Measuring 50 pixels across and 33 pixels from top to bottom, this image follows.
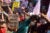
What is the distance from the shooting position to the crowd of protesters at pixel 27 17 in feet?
3.63

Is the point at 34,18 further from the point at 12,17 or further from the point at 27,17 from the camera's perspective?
the point at 12,17

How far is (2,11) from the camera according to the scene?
1.14 metres

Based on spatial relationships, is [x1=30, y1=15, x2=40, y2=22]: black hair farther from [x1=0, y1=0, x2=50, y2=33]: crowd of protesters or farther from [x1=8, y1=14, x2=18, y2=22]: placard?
[x1=8, y1=14, x2=18, y2=22]: placard

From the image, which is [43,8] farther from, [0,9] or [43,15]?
[0,9]

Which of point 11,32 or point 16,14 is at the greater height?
point 16,14

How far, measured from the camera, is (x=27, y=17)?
1119mm

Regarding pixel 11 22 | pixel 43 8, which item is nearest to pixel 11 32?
pixel 11 22

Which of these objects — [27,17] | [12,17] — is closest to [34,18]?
[27,17]

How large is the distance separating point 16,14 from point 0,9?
0.41 feet

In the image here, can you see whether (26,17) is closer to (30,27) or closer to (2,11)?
(30,27)

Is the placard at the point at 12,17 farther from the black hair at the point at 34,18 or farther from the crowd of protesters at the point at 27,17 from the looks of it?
the black hair at the point at 34,18

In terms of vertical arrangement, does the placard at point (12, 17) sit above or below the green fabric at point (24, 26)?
above

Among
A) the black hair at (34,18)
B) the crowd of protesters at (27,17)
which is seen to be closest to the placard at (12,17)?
the crowd of protesters at (27,17)

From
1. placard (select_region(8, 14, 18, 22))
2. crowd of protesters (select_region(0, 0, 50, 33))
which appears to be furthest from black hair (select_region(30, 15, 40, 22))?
placard (select_region(8, 14, 18, 22))
